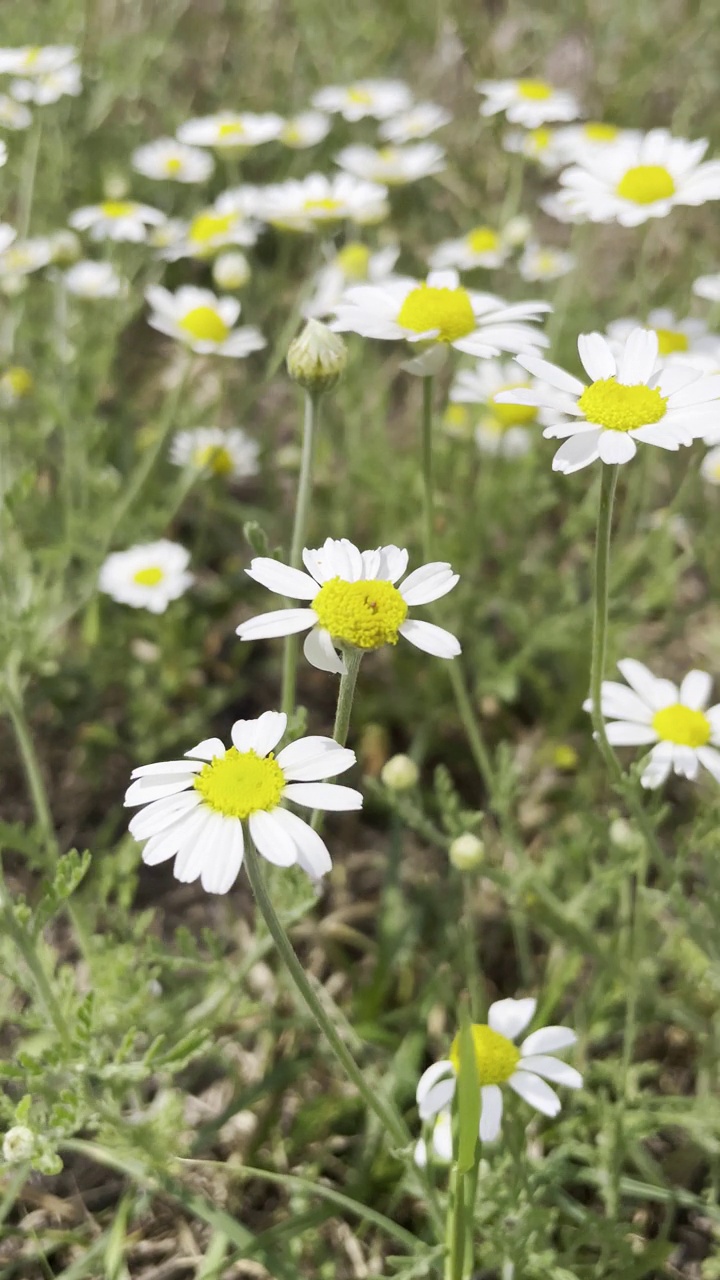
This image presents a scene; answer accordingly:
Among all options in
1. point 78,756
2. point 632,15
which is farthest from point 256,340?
point 632,15

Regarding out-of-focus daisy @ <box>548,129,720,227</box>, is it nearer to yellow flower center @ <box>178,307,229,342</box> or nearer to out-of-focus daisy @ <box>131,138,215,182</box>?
yellow flower center @ <box>178,307,229,342</box>

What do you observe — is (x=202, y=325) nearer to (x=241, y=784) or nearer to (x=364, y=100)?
(x=364, y=100)

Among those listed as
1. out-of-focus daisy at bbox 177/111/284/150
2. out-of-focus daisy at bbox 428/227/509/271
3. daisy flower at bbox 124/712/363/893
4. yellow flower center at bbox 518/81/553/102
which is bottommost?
daisy flower at bbox 124/712/363/893

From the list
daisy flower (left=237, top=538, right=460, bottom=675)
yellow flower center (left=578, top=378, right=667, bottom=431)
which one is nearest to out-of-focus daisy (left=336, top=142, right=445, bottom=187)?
yellow flower center (left=578, top=378, right=667, bottom=431)

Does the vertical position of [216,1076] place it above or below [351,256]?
below

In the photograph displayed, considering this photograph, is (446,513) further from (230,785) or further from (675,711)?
(230,785)

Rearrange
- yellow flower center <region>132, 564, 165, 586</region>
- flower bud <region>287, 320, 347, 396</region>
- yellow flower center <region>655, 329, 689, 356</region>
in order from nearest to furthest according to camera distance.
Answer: flower bud <region>287, 320, 347, 396</region> → yellow flower center <region>655, 329, 689, 356</region> → yellow flower center <region>132, 564, 165, 586</region>

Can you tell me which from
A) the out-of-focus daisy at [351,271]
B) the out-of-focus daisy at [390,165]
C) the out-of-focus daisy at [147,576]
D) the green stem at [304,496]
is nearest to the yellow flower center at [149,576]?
the out-of-focus daisy at [147,576]
